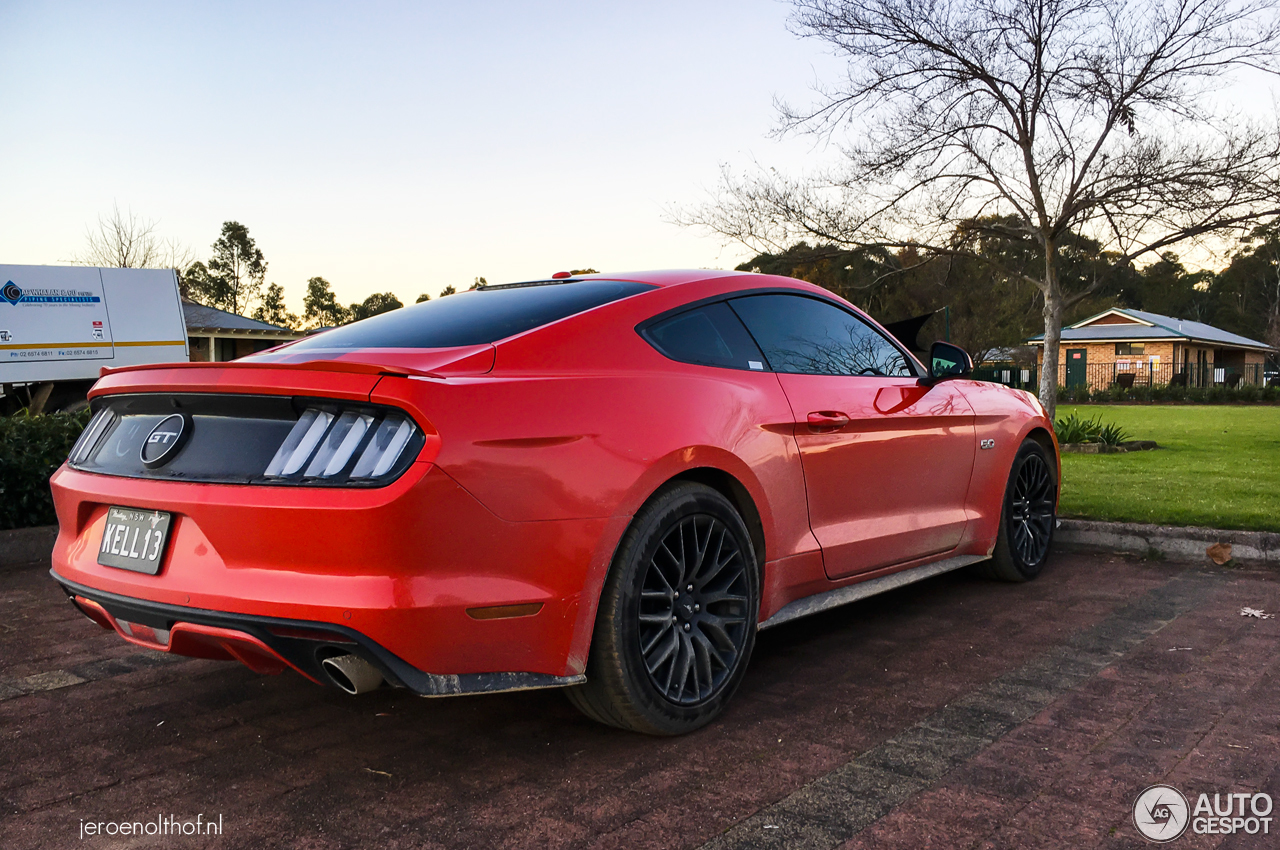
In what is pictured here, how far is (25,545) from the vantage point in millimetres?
6086

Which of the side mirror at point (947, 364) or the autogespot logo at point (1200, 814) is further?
the side mirror at point (947, 364)

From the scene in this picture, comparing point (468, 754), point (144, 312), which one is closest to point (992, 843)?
point (468, 754)

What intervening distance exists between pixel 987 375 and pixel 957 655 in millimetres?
23500

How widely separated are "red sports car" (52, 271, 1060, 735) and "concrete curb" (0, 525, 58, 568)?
142 inches

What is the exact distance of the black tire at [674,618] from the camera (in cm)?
282

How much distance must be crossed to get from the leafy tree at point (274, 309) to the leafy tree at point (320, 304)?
1245 millimetres

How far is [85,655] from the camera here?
13.3ft

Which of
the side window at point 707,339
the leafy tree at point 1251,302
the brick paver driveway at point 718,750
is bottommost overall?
the brick paver driveway at point 718,750

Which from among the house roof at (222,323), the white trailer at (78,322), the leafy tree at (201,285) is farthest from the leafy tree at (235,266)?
the white trailer at (78,322)

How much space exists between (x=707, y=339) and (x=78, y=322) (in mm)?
17763

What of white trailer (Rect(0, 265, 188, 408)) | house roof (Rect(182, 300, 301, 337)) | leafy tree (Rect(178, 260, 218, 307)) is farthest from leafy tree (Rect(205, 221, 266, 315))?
white trailer (Rect(0, 265, 188, 408))

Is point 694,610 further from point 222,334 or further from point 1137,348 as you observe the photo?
point 1137,348

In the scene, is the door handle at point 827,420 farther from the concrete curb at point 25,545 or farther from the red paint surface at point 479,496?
the concrete curb at point 25,545

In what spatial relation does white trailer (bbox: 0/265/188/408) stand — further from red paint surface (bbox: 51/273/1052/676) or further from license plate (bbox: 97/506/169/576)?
license plate (bbox: 97/506/169/576)
